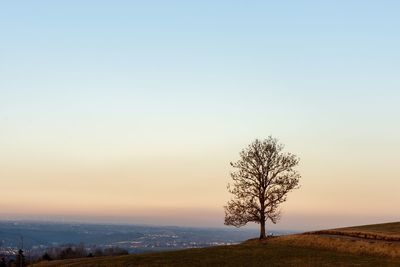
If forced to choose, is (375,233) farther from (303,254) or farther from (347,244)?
(303,254)

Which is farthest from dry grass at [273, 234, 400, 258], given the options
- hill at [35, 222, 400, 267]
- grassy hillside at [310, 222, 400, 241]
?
grassy hillside at [310, 222, 400, 241]

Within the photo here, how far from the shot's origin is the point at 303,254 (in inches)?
2185

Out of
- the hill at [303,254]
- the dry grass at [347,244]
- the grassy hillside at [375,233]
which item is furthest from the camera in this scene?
the grassy hillside at [375,233]

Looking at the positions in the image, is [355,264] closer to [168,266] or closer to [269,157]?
[168,266]

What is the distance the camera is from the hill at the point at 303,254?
1967 inches

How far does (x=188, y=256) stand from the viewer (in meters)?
59.0

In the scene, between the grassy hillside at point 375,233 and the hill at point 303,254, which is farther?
the grassy hillside at point 375,233

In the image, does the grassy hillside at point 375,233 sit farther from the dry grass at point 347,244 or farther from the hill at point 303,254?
the dry grass at point 347,244

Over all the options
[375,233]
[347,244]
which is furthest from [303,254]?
[375,233]

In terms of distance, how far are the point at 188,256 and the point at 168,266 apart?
807 centimetres

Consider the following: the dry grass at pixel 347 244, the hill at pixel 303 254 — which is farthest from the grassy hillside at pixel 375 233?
the dry grass at pixel 347 244

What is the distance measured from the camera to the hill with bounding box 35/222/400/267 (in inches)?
1967

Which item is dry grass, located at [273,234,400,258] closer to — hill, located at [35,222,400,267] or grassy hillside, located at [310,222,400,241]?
hill, located at [35,222,400,267]

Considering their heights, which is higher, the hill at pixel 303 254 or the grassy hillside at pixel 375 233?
the grassy hillside at pixel 375 233
